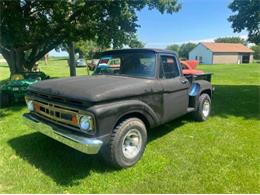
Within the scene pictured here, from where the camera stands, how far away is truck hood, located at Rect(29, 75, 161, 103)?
13.0 feet

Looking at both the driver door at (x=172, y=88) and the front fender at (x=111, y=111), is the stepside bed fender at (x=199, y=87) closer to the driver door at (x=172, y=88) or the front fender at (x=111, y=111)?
the driver door at (x=172, y=88)

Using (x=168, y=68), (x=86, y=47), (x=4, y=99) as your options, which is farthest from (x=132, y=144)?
(x=86, y=47)

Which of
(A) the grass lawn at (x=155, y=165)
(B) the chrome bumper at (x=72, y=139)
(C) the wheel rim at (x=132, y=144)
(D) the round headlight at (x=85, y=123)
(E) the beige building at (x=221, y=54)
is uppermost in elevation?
(E) the beige building at (x=221, y=54)

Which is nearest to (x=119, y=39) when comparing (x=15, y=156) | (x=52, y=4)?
(x=52, y=4)

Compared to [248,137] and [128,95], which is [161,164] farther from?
[248,137]

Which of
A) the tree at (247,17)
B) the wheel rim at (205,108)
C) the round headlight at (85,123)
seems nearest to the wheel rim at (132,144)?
the round headlight at (85,123)

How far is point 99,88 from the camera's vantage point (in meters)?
4.13

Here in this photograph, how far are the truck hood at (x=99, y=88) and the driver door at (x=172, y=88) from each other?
355 mm

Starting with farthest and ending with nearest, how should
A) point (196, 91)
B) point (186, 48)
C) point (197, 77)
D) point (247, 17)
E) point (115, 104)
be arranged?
1. point (186, 48)
2. point (247, 17)
3. point (197, 77)
4. point (196, 91)
5. point (115, 104)

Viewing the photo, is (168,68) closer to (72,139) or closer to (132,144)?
(132,144)

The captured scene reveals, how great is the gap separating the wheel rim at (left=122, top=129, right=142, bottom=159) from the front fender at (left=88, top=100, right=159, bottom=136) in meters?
0.38

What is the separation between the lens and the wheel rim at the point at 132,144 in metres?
4.42

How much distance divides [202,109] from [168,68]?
2030 mm

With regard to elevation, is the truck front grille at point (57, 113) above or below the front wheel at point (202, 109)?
above
